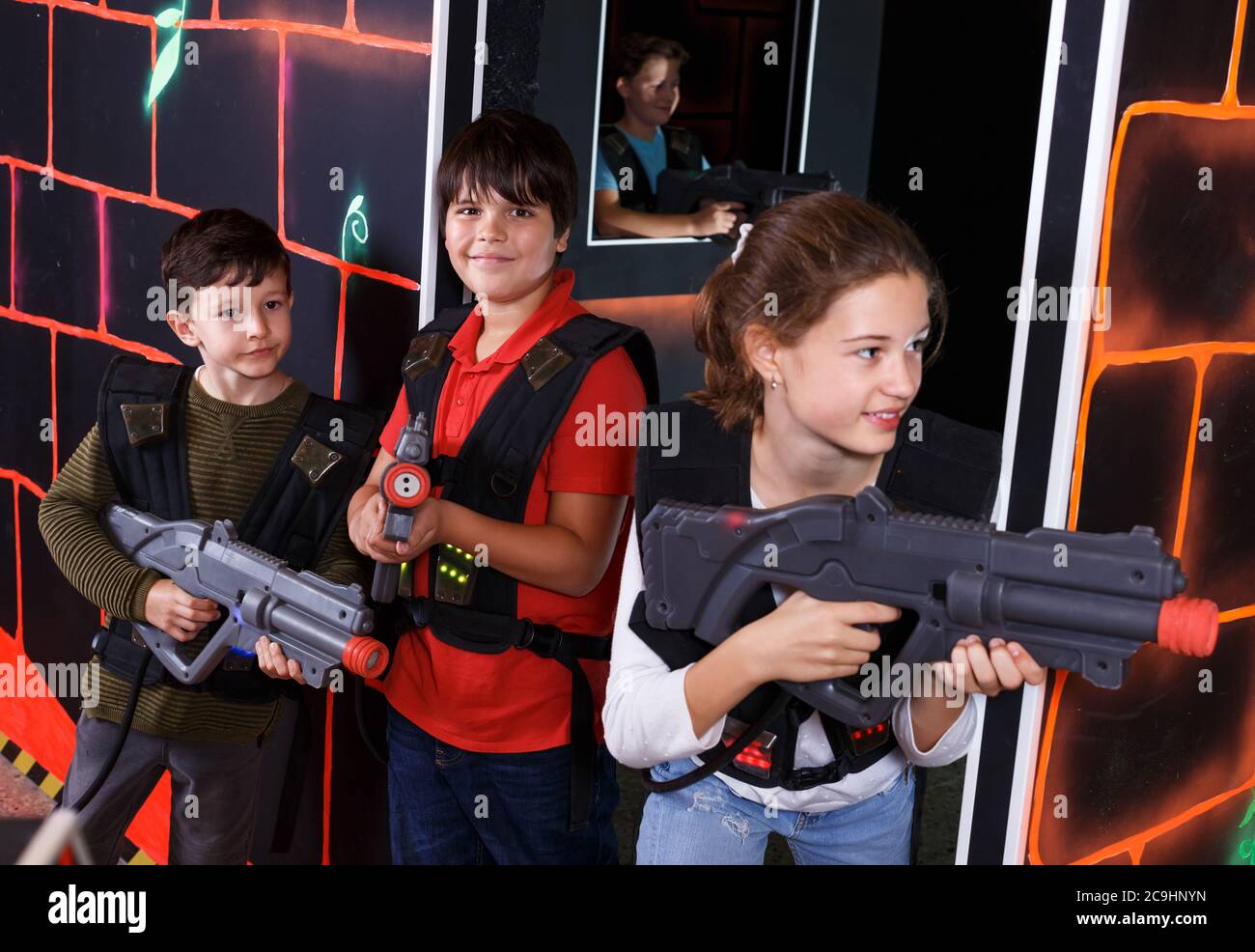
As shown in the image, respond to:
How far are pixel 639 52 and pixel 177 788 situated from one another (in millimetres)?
2323

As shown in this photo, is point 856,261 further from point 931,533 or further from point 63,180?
point 63,180

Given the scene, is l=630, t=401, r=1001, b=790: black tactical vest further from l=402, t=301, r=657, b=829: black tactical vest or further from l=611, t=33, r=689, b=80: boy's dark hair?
l=611, t=33, r=689, b=80: boy's dark hair

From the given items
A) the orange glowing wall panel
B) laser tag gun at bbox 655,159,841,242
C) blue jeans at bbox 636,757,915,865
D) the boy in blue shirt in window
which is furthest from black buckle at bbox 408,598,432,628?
the boy in blue shirt in window

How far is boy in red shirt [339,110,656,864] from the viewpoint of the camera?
1849 millimetres

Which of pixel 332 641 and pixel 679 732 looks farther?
pixel 332 641

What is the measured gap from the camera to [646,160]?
3.85 metres

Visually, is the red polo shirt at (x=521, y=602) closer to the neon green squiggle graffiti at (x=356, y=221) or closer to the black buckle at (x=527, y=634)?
the black buckle at (x=527, y=634)

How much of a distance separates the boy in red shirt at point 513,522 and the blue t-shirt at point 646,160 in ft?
6.27

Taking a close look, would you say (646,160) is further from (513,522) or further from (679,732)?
(679,732)

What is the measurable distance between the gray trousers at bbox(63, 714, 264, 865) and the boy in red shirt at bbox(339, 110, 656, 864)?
0.97 feet

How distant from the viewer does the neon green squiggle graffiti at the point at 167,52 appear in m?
2.37

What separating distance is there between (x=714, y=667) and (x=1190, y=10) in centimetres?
92

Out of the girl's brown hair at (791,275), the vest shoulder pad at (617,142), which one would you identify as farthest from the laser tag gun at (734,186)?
the girl's brown hair at (791,275)

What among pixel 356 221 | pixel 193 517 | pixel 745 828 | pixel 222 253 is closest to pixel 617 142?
pixel 356 221
